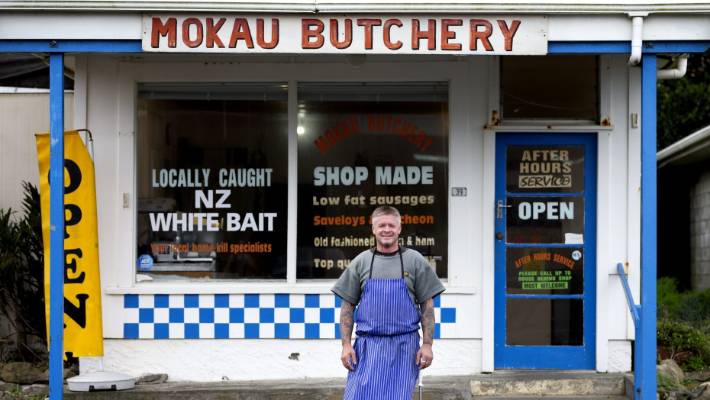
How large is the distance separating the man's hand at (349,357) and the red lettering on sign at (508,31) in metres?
2.40

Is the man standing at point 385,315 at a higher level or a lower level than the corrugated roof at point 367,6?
lower

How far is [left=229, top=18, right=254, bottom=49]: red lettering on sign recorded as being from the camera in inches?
265

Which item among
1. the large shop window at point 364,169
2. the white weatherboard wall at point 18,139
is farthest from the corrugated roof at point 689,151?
the white weatherboard wall at point 18,139

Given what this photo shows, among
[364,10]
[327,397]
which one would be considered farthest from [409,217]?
[364,10]

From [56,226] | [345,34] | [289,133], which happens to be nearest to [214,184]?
[289,133]

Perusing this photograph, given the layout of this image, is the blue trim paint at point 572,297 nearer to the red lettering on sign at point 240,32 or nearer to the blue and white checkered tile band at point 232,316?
the blue and white checkered tile band at point 232,316

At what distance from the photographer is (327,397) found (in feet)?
25.0

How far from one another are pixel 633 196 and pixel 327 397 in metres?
2.95

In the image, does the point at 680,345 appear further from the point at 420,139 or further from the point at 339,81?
the point at 339,81

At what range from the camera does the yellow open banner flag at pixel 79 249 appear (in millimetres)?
7582

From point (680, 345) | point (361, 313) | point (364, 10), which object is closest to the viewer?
point (361, 313)

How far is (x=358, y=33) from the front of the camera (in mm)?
6727

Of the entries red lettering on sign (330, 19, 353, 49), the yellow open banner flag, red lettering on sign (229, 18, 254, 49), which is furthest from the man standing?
the yellow open banner flag

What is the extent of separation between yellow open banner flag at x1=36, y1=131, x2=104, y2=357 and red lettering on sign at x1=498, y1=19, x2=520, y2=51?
3302 mm
